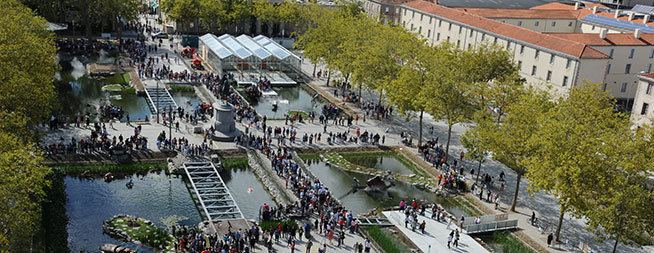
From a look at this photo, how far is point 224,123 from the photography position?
52594 millimetres

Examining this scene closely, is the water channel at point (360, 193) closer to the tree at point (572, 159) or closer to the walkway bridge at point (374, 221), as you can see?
the walkway bridge at point (374, 221)

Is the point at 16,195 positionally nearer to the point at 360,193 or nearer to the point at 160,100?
the point at 360,193

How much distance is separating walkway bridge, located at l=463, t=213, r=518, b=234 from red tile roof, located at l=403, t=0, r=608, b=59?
32950mm

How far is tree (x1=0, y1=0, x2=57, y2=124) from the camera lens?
38.0m

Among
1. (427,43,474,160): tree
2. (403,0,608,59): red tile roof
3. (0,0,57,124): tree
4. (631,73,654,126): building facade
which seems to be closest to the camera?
(0,0,57,124): tree

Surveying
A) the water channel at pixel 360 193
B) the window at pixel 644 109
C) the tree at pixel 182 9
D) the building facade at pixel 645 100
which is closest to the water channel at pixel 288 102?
the water channel at pixel 360 193

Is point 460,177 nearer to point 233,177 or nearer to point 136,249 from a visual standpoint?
point 233,177

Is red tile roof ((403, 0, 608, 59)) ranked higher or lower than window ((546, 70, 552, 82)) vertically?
higher

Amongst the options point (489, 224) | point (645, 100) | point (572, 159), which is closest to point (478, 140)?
point (489, 224)

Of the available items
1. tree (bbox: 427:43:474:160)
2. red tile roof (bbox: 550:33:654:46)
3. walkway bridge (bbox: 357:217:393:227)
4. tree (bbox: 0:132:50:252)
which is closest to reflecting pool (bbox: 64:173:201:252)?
tree (bbox: 0:132:50:252)

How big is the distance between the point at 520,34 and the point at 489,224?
138 feet

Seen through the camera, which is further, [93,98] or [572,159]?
[93,98]

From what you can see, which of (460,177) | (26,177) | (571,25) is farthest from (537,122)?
(571,25)

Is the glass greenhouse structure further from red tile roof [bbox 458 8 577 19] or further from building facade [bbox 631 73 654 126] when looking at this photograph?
building facade [bbox 631 73 654 126]
